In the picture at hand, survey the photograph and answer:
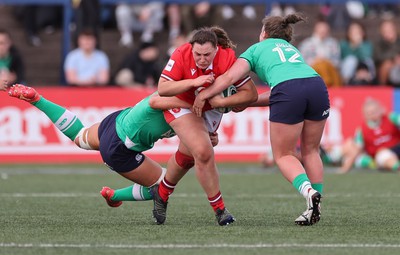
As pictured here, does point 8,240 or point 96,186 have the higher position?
point 8,240

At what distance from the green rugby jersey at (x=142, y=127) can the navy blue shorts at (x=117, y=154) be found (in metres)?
0.05

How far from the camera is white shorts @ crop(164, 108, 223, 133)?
834cm

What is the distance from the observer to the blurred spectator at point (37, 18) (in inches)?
801

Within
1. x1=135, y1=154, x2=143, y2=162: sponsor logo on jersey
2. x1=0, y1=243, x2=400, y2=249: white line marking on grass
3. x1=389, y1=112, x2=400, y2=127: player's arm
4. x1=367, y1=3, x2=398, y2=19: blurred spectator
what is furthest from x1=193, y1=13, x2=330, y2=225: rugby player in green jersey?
x1=367, y1=3, x2=398, y2=19: blurred spectator

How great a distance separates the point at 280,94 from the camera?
824 cm

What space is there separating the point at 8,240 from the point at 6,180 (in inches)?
240

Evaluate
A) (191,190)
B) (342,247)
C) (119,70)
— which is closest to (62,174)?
(191,190)

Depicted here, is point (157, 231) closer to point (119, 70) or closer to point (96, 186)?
point (96, 186)

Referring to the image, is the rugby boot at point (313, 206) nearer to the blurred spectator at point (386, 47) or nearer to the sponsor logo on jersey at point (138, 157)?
the sponsor logo on jersey at point (138, 157)

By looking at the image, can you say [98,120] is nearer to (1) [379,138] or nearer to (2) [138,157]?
(1) [379,138]

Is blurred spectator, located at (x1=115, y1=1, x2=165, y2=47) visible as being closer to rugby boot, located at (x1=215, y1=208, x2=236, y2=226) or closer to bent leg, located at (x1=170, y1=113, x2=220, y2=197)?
bent leg, located at (x1=170, y1=113, x2=220, y2=197)

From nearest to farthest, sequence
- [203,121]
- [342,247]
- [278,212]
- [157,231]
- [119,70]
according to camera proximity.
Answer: [342,247] → [157,231] → [203,121] → [278,212] → [119,70]

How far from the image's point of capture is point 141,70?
18031mm

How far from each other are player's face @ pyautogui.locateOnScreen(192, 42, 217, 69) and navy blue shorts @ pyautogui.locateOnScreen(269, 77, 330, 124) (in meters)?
0.58
